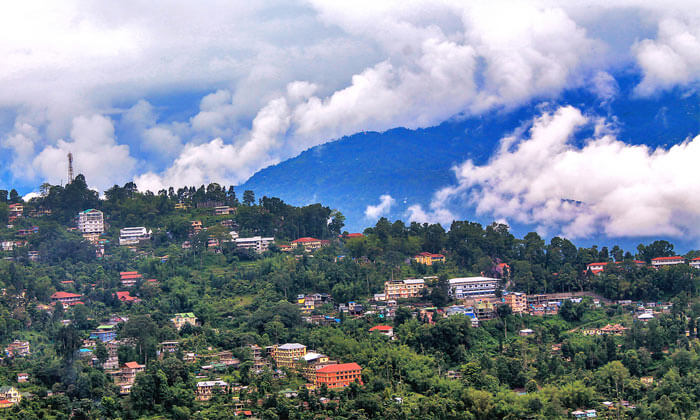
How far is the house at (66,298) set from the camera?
27.1m

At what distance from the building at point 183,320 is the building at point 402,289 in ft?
21.8

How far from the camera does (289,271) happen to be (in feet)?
98.7

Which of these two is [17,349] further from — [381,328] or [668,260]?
[668,260]

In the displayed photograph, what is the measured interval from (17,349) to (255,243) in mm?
11580

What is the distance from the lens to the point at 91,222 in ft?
110

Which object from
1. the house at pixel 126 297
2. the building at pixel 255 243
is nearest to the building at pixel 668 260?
the building at pixel 255 243

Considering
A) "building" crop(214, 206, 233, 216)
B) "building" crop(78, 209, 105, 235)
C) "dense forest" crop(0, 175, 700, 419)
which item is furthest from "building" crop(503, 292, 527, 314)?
"building" crop(78, 209, 105, 235)

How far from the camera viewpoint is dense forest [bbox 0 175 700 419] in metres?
21.1

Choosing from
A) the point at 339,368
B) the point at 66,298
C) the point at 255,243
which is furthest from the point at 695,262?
the point at 66,298

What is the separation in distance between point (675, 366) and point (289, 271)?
12.8 meters

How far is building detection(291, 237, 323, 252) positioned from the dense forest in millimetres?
376

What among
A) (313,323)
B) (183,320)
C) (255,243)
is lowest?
(313,323)

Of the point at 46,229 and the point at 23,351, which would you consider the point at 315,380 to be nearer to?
the point at 23,351

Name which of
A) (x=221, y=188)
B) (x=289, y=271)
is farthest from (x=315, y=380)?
(x=221, y=188)
